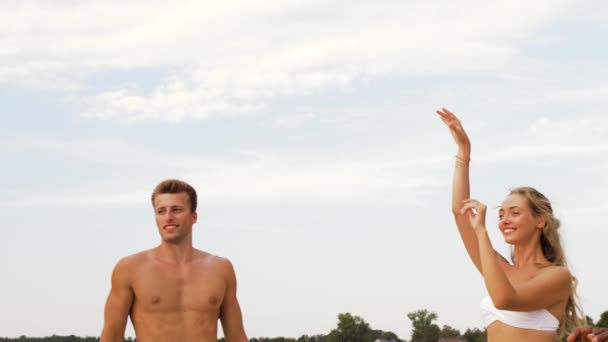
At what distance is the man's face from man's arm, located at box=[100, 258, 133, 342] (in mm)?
632

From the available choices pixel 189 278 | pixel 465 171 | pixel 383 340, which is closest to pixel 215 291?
pixel 189 278

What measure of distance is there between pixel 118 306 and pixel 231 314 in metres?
1.25

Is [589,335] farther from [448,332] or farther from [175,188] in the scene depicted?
[448,332]

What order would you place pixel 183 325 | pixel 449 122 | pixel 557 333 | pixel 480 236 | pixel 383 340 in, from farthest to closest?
pixel 383 340 < pixel 183 325 < pixel 449 122 < pixel 557 333 < pixel 480 236

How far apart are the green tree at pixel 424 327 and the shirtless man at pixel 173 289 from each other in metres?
164

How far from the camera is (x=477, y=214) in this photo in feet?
31.7

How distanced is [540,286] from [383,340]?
16546 centimetres

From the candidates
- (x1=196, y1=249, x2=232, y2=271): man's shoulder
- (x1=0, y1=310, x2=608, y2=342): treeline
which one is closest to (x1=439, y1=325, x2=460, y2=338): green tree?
(x1=0, y1=310, x2=608, y2=342): treeline

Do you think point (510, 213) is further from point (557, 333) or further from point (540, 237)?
point (557, 333)

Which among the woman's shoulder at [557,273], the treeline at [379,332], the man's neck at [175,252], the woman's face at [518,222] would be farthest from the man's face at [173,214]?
the treeline at [379,332]

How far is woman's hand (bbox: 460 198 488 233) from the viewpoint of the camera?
9.62m

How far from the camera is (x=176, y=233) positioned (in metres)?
12.6

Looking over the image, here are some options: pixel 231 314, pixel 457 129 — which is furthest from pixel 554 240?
pixel 231 314

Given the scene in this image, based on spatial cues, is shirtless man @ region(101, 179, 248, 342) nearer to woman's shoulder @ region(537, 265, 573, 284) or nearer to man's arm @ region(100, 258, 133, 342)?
man's arm @ region(100, 258, 133, 342)
